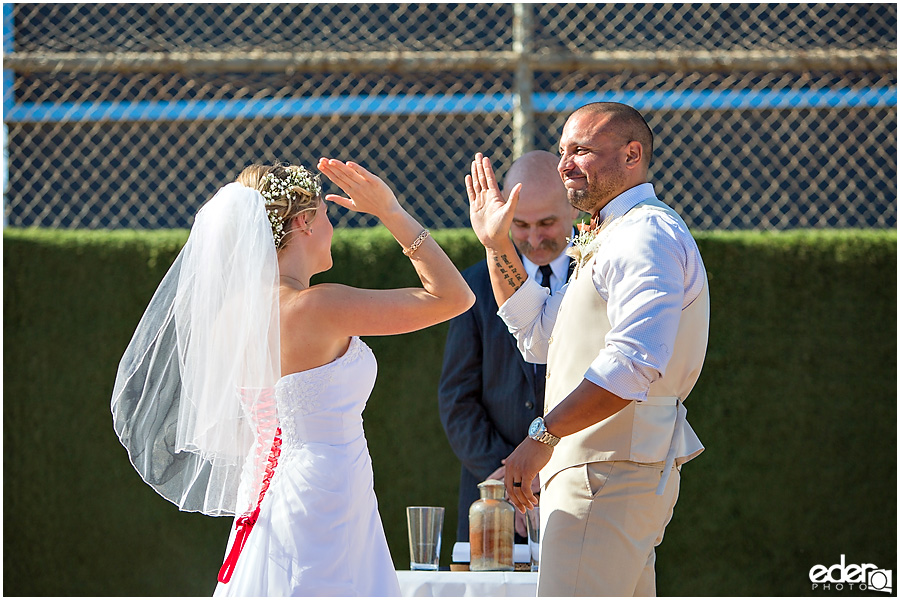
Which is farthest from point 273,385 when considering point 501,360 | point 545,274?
point 545,274

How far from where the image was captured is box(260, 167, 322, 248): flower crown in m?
2.88

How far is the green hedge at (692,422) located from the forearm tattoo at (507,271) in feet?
6.42

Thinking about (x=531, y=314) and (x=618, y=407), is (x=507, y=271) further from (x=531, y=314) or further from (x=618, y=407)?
(x=618, y=407)

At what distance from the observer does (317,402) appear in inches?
106

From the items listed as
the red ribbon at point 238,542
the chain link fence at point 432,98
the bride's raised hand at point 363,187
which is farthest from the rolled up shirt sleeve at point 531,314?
the chain link fence at point 432,98

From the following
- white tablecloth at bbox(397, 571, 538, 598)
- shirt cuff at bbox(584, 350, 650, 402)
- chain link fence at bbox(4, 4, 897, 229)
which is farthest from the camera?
chain link fence at bbox(4, 4, 897, 229)

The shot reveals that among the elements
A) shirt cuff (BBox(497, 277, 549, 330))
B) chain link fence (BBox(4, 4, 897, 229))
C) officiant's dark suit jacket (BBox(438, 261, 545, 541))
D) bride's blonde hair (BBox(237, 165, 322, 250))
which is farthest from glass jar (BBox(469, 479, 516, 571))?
chain link fence (BBox(4, 4, 897, 229))

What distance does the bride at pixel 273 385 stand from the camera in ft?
8.67

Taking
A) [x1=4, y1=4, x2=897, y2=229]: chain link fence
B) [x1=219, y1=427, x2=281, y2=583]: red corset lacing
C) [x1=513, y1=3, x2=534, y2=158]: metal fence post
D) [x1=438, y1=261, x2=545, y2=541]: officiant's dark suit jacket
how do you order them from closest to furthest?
1. [x1=219, y1=427, x2=281, y2=583]: red corset lacing
2. [x1=438, y1=261, x2=545, y2=541]: officiant's dark suit jacket
3. [x1=513, y1=3, x2=534, y2=158]: metal fence post
4. [x1=4, y1=4, x2=897, y2=229]: chain link fence

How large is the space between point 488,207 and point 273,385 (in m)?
0.90

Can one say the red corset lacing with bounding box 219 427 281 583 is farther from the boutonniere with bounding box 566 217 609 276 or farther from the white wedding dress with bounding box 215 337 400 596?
the boutonniere with bounding box 566 217 609 276

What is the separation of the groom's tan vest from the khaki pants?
43mm
